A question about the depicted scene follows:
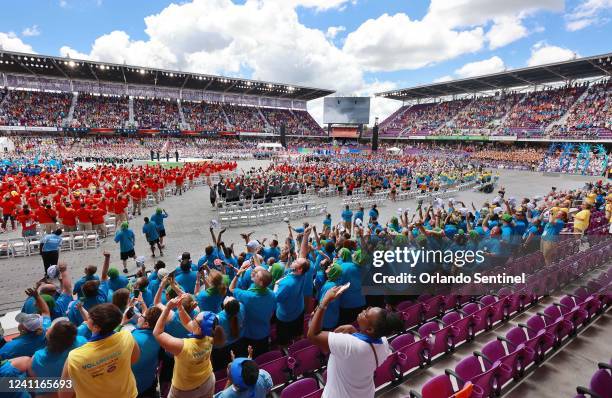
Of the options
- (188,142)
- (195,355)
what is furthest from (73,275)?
(188,142)

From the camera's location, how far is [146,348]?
3.35 m

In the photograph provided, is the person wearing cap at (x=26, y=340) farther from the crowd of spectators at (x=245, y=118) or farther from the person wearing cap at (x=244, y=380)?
the crowd of spectators at (x=245, y=118)

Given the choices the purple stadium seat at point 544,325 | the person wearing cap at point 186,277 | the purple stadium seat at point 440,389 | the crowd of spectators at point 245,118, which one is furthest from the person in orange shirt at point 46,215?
the crowd of spectators at point 245,118

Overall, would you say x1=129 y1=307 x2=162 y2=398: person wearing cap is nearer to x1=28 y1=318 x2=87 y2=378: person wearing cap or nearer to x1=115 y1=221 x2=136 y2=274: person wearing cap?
x1=28 y1=318 x2=87 y2=378: person wearing cap

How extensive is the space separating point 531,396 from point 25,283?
11778 mm

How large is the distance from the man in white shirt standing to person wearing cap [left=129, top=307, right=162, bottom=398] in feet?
5.79

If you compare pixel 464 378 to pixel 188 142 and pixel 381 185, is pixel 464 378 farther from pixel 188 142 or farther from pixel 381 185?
pixel 188 142

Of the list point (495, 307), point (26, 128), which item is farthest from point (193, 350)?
point (26, 128)

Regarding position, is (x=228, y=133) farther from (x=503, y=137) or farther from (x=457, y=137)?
(x=503, y=137)

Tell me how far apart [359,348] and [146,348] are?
2.31 metres

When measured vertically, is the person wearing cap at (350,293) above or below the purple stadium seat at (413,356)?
above

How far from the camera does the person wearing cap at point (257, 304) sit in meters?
4.05

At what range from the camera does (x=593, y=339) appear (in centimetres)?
557

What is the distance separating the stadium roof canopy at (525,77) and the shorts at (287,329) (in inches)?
2068
